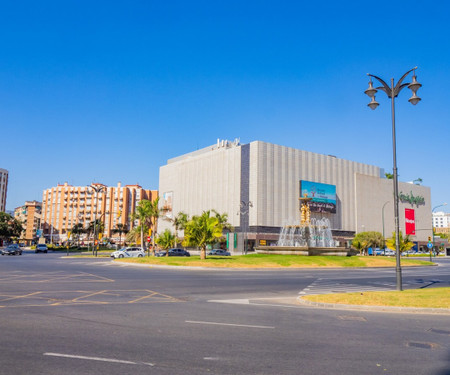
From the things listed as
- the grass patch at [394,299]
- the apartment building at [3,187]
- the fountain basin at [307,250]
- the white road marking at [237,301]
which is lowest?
the white road marking at [237,301]

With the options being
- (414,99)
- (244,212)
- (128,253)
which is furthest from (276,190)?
(414,99)

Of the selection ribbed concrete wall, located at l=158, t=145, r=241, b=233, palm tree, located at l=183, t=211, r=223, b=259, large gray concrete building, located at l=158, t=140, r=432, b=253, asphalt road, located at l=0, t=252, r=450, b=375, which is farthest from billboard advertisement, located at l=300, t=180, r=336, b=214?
asphalt road, located at l=0, t=252, r=450, b=375

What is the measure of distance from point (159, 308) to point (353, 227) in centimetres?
9721

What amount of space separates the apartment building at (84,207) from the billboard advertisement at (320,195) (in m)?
78.5

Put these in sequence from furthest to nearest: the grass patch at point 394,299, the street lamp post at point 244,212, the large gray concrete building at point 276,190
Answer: the large gray concrete building at point 276,190 < the street lamp post at point 244,212 < the grass patch at point 394,299

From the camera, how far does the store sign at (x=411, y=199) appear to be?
11276cm

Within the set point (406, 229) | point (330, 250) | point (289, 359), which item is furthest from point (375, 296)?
point (406, 229)

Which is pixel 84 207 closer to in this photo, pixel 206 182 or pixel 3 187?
pixel 3 187

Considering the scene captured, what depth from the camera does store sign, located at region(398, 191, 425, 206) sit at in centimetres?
11276

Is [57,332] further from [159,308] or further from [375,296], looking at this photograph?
[375,296]

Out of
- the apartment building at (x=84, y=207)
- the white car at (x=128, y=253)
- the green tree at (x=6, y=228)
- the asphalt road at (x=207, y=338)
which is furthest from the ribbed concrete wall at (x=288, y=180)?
the apartment building at (x=84, y=207)

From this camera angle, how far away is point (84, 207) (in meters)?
151

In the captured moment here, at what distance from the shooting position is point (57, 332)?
760 centimetres

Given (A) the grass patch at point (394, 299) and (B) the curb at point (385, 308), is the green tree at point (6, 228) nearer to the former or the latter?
(A) the grass patch at point (394, 299)
